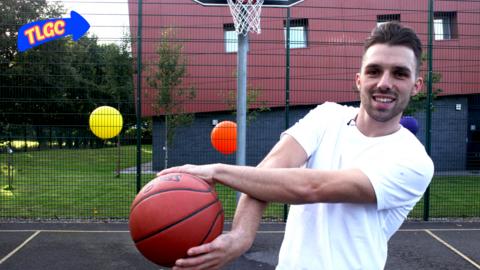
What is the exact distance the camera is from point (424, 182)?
1712 millimetres

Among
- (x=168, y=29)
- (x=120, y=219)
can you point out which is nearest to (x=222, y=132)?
(x=120, y=219)

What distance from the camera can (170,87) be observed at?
12828 mm

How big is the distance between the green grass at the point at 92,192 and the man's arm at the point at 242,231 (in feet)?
20.8

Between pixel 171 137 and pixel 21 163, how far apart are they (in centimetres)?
506

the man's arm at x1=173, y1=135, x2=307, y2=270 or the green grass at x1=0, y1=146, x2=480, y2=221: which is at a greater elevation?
the man's arm at x1=173, y1=135, x2=307, y2=270

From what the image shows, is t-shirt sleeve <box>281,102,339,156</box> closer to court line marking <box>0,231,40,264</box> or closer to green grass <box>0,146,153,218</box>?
court line marking <box>0,231,40,264</box>

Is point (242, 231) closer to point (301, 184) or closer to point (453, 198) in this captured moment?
point (301, 184)

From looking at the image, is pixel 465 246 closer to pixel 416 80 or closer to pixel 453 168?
pixel 416 80

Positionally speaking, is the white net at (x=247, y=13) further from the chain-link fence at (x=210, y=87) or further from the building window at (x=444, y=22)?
the building window at (x=444, y=22)

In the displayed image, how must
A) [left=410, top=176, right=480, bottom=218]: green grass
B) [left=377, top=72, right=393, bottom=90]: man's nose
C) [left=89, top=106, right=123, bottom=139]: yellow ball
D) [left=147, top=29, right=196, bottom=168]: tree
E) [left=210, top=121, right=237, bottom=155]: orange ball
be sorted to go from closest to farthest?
[left=377, top=72, right=393, bottom=90]: man's nose
[left=210, top=121, right=237, bottom=155]: orange ball
[left=89, top=106, right=123, bottom=139]: yellow ball
[left=410, top=176, right=480, bottom=218]: green grass
[left=147, top=29, right=196, bottom=168]: tree

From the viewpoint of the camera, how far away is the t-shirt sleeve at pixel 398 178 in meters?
1.58

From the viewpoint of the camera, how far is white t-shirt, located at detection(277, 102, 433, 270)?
163 centimetres

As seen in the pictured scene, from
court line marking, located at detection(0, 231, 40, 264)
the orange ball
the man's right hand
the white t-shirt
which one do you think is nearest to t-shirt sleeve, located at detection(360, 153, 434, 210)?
the white t-shirt

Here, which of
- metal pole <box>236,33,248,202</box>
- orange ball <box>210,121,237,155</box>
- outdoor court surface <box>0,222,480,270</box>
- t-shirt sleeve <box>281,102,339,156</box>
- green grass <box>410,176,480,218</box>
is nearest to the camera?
t-shirt sleeve <box>281,102,339,156</box>
